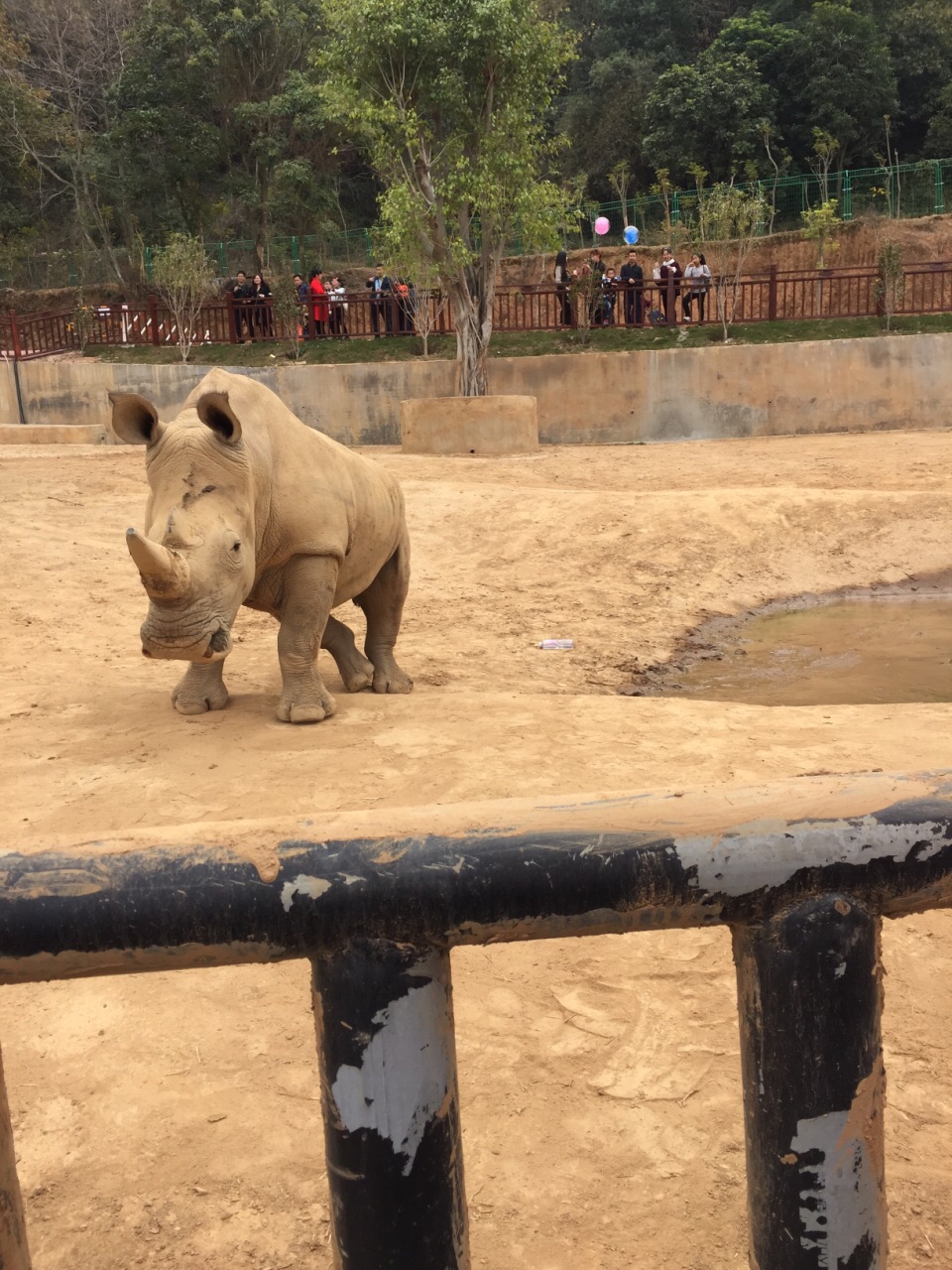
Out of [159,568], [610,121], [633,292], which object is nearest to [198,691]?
[159,568]

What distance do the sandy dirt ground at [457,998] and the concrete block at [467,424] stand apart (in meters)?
7.32

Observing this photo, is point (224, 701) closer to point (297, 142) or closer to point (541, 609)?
point (541, 609)

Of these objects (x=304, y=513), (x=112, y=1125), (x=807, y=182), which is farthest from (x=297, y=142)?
(x=112, y=1125)

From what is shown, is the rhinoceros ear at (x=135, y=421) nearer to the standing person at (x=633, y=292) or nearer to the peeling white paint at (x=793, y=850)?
the peeling white paint at (x=793, y=850)

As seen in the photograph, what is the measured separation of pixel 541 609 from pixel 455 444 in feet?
25.7

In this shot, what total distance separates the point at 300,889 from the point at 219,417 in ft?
14.9

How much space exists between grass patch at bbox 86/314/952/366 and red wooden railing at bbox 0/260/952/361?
0.29 meters

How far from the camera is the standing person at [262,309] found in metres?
24.7

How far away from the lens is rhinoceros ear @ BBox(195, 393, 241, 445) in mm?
5484

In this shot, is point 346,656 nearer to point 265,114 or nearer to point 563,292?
point 563,292

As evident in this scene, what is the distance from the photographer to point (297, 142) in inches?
1414

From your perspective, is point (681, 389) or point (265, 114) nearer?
point (681, 389)

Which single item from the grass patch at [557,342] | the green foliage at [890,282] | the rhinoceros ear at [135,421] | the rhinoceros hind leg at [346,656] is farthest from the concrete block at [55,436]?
the rhinoceros ear at [135,421]

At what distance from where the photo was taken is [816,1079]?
1411mm
